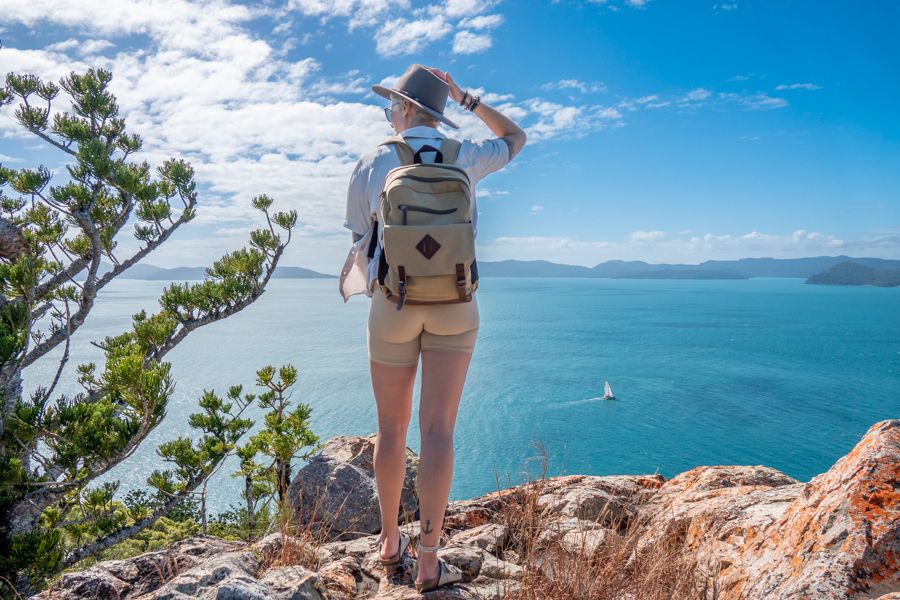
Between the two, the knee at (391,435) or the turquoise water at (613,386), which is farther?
the turquoise water at (613,386)

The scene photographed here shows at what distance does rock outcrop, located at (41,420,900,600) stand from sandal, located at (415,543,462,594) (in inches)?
1.7

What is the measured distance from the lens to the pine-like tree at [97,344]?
376 cm

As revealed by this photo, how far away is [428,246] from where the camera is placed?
1.84 m

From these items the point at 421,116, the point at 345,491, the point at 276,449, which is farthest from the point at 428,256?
the point at 276,449

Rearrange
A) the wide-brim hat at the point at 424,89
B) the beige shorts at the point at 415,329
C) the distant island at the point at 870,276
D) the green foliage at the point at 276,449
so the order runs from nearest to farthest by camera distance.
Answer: the beige shorts at the point at 415,329 < the wide-brim hat at the point at 424,89 < the green foliage at the point at 276,449 < the distant island at the point at 870,276

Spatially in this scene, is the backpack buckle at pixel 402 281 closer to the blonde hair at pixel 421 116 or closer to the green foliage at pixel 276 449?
the blonde hair at pixel 421 116

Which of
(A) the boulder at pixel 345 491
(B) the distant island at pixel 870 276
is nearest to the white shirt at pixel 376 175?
(A) the boulder at pixel 345 491

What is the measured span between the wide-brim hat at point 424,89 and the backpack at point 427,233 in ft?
1.02

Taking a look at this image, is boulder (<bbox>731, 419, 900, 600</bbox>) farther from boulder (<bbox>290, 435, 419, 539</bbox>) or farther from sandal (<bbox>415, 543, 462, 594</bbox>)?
boulder (<bbox>290, 435, 419, 539</bbox>)

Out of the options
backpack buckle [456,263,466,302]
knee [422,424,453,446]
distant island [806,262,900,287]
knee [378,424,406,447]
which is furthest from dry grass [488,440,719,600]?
distant island [806,262,900,287]

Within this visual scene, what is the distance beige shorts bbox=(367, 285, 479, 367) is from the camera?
6.39 feet

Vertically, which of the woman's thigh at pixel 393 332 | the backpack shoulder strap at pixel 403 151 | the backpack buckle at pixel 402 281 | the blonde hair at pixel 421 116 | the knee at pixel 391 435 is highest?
the blonde hair at pixel 421 116

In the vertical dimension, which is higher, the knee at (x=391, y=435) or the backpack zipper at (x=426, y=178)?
the backpack zipper at (x=426, y=178)

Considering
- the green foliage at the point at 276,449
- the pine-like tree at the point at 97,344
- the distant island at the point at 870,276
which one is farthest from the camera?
the distant island at the point at 870,276
